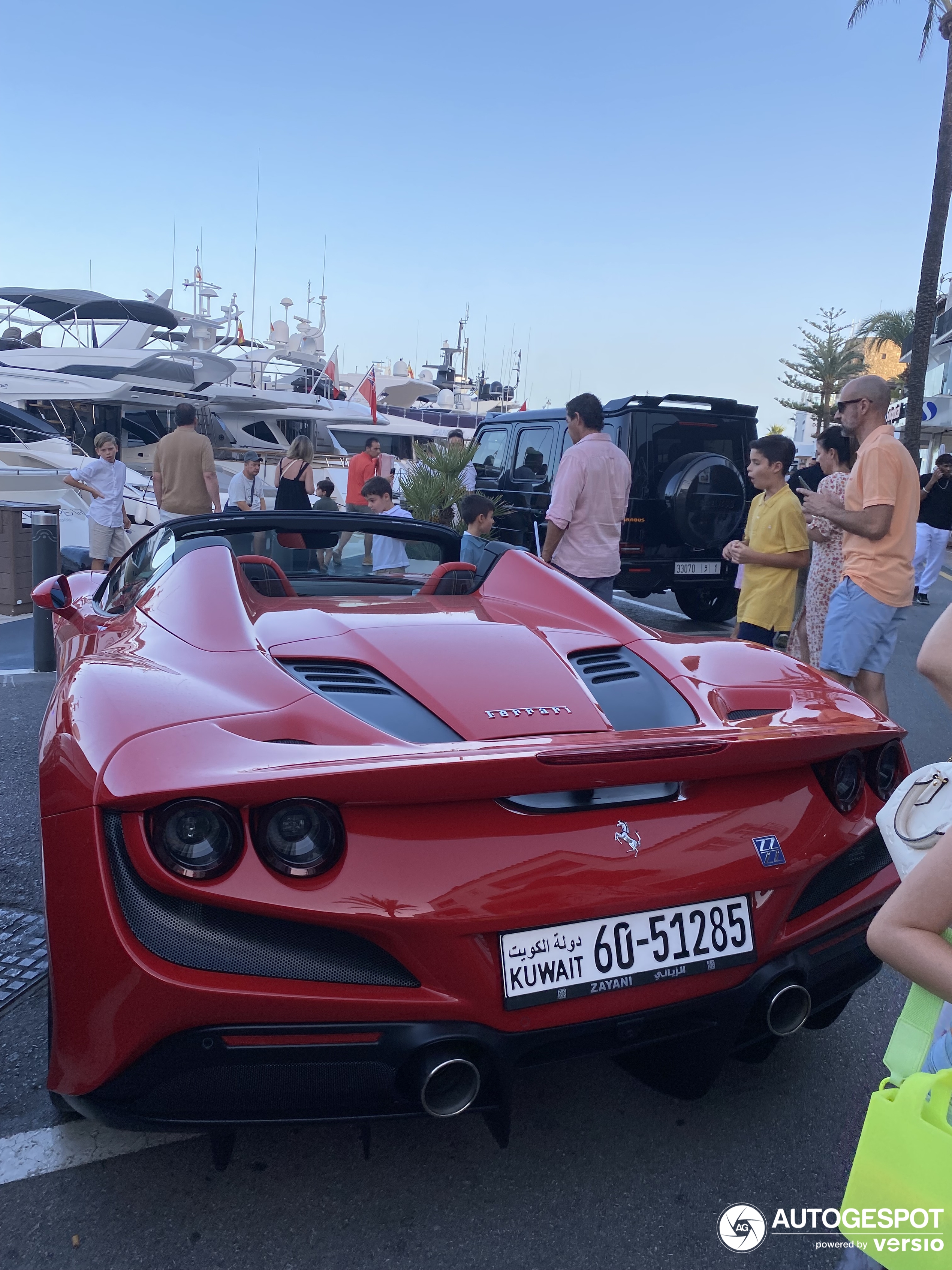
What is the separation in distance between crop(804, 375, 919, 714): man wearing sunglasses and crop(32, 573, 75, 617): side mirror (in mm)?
3167

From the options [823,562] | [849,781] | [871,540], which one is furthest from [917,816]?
[823,562]

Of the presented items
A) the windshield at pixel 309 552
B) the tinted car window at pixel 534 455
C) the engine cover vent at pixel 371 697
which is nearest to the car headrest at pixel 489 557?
the windshield at pixel 309 552

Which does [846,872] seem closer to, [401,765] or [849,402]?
[401,765]

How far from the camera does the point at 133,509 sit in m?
14.9

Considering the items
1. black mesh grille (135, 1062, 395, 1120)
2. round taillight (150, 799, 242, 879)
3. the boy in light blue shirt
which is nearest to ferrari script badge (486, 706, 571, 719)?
round taillight (150, 799, 242, 879)

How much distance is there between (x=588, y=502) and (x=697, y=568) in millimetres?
3912

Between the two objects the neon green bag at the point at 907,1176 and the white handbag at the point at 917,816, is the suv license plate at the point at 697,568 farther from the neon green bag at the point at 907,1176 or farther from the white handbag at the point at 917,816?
the neon green bag at the point at 907,1176

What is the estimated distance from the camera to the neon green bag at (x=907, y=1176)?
0.94 m

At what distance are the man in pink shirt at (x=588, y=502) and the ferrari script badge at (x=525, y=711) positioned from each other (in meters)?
3.66

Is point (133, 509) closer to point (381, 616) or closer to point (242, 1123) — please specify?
point (381, 616)

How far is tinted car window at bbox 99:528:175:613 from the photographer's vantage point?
298 centimetres

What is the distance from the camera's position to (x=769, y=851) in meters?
1.94

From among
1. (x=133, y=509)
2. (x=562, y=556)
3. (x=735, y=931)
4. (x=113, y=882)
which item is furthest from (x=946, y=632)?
(x=133, y=509)

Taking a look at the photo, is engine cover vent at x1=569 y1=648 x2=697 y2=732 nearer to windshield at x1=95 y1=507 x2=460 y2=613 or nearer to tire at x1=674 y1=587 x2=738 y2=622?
windshield at x1=95 y1=507 x2=460 y2=613
